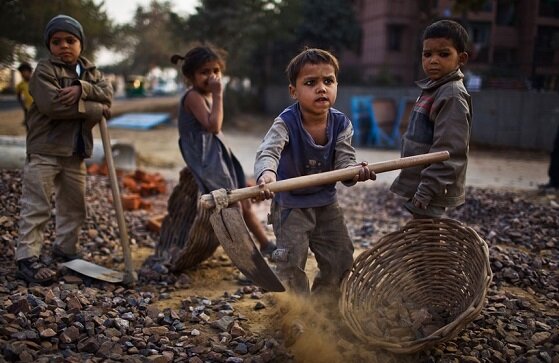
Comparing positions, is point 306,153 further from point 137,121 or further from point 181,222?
point 137,121

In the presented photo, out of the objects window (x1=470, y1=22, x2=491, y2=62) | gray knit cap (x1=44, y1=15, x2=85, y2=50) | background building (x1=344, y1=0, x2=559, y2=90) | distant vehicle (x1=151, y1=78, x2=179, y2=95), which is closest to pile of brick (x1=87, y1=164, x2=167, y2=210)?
gray knit cap (x1=44, y1=15, x2=85, y2=50)

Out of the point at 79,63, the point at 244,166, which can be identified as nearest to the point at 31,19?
the point at 79,63

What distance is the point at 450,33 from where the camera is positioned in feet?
9.48

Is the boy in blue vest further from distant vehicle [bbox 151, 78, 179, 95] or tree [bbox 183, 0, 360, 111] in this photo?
distant vehicle [bbox 151, 78, 179, 95]

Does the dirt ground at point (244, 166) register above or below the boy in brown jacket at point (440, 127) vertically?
below

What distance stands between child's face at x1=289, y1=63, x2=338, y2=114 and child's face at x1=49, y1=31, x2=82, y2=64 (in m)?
1.73

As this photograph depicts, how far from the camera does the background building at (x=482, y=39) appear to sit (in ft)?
43.3

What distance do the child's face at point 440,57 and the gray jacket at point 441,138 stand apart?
0.15 ft

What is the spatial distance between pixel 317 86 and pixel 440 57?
773 millimetres

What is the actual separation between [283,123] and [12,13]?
5.57 metres

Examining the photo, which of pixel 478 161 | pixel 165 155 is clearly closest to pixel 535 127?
pixel 478 161

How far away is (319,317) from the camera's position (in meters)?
2.84

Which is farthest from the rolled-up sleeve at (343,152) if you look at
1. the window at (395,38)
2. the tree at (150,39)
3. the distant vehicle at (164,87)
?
the distant vehicle at (164,87)

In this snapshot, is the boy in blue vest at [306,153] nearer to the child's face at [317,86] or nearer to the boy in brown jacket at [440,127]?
the child's face at [317,86]
